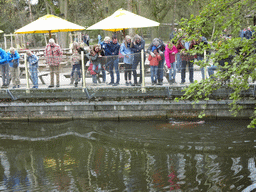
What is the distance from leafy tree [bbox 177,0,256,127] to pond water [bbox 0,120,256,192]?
5.79 feet

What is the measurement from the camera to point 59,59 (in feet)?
43.5

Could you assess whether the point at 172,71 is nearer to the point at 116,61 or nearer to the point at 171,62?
the point at 171,62

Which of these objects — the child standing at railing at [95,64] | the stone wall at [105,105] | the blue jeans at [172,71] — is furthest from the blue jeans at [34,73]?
the blue jeans at [172,71]

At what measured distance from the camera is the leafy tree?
6.43m

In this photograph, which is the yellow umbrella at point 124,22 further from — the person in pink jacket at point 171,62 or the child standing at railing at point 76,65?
the person in pink jacket at point 171,62

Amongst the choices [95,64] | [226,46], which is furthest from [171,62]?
[226,46]

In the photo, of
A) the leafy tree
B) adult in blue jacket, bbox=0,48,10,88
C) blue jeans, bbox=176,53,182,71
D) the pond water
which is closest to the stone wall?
the pond water

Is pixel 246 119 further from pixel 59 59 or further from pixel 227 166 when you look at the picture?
pixel 59 59

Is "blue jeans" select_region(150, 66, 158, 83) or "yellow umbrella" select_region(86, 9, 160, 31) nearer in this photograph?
"blue jeans" select_region(150, 66, 158, 83)

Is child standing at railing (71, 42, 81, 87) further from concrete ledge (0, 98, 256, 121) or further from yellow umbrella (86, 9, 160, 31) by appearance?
yellow umbrella (86, 9, 160, 31)

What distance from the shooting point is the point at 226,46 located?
634cm

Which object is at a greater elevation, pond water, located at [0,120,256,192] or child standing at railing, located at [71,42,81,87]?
child standing at railing, located at [71,42,81,87]

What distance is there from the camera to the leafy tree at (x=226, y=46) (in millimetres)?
6430

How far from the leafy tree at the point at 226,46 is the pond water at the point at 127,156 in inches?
69.4
